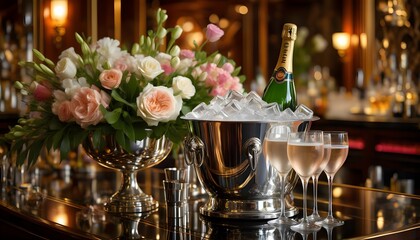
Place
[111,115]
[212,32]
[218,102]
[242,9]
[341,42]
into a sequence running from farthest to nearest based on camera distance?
[242,9] < [341,42] < [212,32] < [111,115] < [218,102]

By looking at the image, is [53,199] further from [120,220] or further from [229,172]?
[229,172]

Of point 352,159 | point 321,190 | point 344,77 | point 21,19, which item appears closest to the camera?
point 321,190

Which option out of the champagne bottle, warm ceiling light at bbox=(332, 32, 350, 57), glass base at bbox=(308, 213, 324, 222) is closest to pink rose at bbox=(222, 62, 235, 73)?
the champagne bottle

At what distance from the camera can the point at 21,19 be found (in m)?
6.30

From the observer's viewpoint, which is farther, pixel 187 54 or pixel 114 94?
pixel 187 54

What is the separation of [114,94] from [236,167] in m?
0.42

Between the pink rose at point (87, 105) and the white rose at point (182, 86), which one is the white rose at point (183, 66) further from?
the pink rose at point (87, 105)

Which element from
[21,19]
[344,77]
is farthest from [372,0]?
[21,19]

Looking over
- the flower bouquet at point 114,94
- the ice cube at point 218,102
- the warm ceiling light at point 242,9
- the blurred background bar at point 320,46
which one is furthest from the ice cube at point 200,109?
the warm ceiling light at point 242,9

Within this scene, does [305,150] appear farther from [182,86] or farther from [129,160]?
[129,160]

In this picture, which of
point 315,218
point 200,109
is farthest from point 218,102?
point 315,218

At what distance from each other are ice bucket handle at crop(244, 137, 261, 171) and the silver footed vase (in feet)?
1.32

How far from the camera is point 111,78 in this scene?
5.91ft

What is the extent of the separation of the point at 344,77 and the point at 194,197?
7.59 metres
